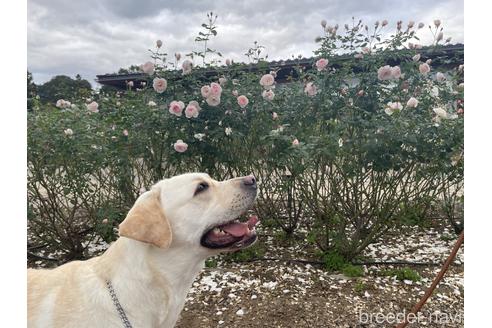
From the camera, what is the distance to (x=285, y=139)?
10.9 feet

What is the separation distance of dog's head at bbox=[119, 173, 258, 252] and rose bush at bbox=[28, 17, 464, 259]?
1.31m

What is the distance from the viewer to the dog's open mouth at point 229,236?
75.3 inches

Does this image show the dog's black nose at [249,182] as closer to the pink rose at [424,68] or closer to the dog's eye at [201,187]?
the dog's eye at [201,187]

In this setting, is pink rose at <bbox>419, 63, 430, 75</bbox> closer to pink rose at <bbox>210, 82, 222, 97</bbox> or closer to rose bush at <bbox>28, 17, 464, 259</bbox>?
rose bush at <bbox>28, 17, 464, 259</bbox>

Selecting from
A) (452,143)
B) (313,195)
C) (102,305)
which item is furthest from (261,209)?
(102,305)

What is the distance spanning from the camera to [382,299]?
3.09 m

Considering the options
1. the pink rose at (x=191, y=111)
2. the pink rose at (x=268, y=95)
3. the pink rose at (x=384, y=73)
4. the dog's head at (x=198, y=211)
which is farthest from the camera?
the pink rose at (x=268, y=95)

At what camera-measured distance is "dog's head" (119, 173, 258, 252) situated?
175 cm

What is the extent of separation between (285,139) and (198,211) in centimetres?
162

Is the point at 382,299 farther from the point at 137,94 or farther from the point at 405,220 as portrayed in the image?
the point at 137,94

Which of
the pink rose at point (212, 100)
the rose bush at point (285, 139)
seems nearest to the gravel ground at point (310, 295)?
the rose bush at point (285, 139)

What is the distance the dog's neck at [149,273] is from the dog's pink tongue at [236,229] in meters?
0.29

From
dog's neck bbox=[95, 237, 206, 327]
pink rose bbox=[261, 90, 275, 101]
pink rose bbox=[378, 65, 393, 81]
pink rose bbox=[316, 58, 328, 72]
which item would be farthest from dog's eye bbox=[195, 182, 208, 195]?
pink rose bbox=[378, 65, 393, 81]

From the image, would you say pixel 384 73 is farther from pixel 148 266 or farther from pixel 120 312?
pixel 120 312
